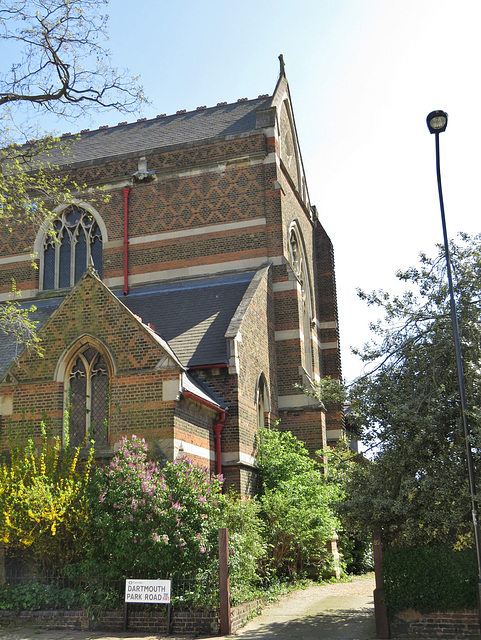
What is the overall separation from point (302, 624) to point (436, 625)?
2215 mm

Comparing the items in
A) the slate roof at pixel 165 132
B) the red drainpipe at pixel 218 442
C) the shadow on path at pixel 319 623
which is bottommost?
the shadow on path at pixel 319 623

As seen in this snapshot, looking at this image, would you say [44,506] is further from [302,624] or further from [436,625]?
[436,625]

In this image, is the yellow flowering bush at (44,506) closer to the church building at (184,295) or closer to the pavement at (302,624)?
the church building at (184,295)

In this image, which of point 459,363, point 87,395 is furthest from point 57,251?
point 459,363

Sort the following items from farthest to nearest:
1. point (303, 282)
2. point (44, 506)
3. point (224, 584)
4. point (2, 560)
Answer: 1. point (303, 282)
2. point (2, 560)
3. point (44, 506)
4. point (224, 584)

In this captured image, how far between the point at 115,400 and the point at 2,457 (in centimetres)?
254

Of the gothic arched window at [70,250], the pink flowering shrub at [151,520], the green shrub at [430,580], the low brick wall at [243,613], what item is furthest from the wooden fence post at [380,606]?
the gothic arched window at [70,250]

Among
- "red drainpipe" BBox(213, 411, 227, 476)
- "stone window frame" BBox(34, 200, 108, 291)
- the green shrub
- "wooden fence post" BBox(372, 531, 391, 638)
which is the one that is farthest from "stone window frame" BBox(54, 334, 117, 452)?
"stone window frame" BBox(34, 200, 108, 291)

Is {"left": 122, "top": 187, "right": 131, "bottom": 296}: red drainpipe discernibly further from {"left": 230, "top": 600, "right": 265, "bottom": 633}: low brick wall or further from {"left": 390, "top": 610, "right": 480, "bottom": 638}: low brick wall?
{"left": 390, "top": 610, "right": 480, "bottom": 638}: low brick wall

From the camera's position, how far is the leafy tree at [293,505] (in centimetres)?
1542

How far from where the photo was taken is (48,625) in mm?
11211

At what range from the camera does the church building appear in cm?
1408

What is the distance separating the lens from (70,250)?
75.2 feet

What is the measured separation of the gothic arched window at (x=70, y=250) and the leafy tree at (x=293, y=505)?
9.17 m
